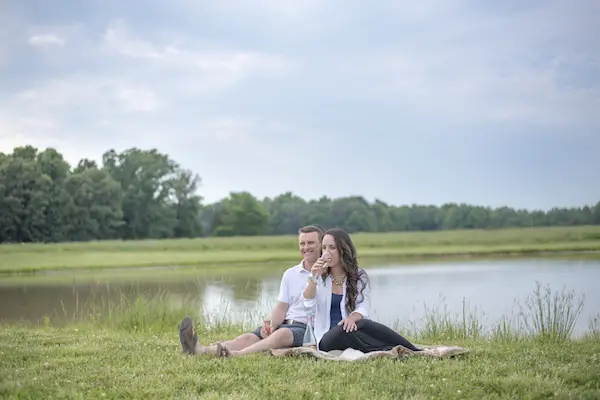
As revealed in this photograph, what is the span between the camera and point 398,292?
1809cm

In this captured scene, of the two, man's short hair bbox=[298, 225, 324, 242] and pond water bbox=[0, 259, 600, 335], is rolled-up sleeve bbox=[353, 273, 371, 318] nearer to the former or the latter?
man's short hair bbox=[298, 225, 324, 242]

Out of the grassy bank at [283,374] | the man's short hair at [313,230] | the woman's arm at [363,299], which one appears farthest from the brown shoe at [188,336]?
the woman's arm at [363,299]

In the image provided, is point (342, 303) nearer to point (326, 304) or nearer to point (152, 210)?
point (326, 304)

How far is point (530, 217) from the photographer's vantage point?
5603cm

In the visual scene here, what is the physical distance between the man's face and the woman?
0.22 meters

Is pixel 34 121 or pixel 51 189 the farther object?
pixel 51 189

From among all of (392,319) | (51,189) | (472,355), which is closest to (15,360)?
(472,355)

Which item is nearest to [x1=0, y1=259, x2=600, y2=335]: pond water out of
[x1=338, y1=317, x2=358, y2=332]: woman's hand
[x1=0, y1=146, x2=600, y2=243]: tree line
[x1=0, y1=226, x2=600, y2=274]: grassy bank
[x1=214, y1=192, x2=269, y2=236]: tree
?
[x1=338, y1=317, x2=358, y2=332]: woman's hand

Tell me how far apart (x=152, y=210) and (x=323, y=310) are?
5927 centimetres

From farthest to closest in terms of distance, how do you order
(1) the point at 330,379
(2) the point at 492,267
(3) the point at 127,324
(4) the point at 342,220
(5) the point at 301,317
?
(4) the point at 342,220, (2) the point at 492,267, (3) the point at 127,324, (5) the point at 301,317, (1) the point at 330,379

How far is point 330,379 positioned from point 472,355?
5.70 ft

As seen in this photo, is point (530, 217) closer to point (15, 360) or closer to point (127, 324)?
point (127, 324)

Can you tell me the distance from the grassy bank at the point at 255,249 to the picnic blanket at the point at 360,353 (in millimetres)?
25836

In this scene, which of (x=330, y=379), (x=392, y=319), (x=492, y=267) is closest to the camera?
(x=330, y=379)
